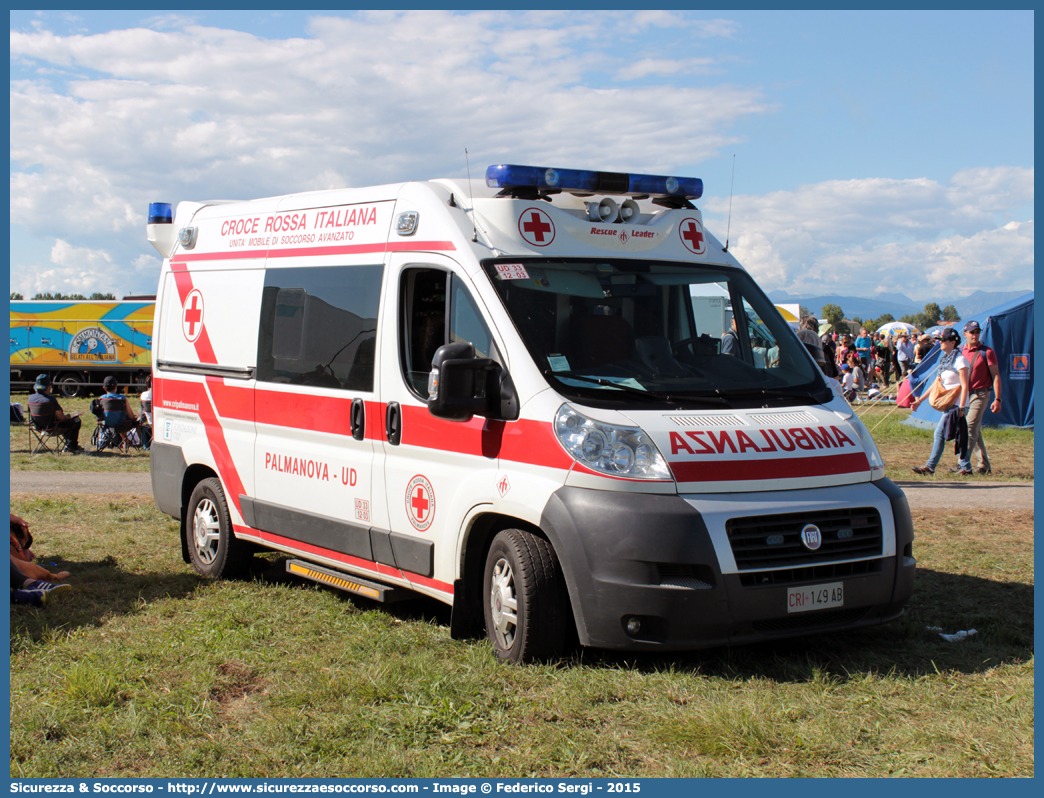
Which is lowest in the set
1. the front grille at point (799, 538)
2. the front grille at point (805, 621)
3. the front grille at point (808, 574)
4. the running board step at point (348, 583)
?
the running board step at point (348, 583)

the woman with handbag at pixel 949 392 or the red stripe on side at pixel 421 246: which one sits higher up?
the red stripe on side at pixel 421 246

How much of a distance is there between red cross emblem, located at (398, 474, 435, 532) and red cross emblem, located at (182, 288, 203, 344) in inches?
111

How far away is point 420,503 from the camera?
19.1 ft

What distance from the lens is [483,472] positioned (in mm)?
5367

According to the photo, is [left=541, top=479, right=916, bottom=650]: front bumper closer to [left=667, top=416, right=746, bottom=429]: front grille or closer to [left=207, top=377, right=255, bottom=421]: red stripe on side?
[left=667, top=416, right=746, bottom=429]: front grille

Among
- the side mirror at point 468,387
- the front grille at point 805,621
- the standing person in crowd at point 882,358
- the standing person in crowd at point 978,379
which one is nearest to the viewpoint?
the front grille at point 805,621

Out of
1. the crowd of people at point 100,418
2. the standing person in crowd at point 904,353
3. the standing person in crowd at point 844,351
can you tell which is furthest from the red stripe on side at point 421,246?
the standing person in crowd at point 844,351

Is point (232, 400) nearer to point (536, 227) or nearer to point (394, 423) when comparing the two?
point (394, 423)

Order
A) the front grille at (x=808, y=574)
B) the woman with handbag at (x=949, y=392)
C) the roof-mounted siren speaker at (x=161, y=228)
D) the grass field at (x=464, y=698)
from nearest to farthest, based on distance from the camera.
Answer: the grass field at (x=464, y=698)
the front grille at (x=808, y=574)
the roof-mounted siren speaker at (x=161, y=228)
the woman with handbag at (x=949, y=392)

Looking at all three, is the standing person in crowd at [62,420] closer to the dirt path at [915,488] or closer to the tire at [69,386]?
the dirt path at [915,488]

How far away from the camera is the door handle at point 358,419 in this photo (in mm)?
6160

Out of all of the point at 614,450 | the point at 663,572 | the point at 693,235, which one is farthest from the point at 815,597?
the point at 693,235

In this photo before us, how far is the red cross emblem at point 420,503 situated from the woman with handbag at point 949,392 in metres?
9.08

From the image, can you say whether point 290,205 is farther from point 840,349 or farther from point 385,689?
point 840,349
